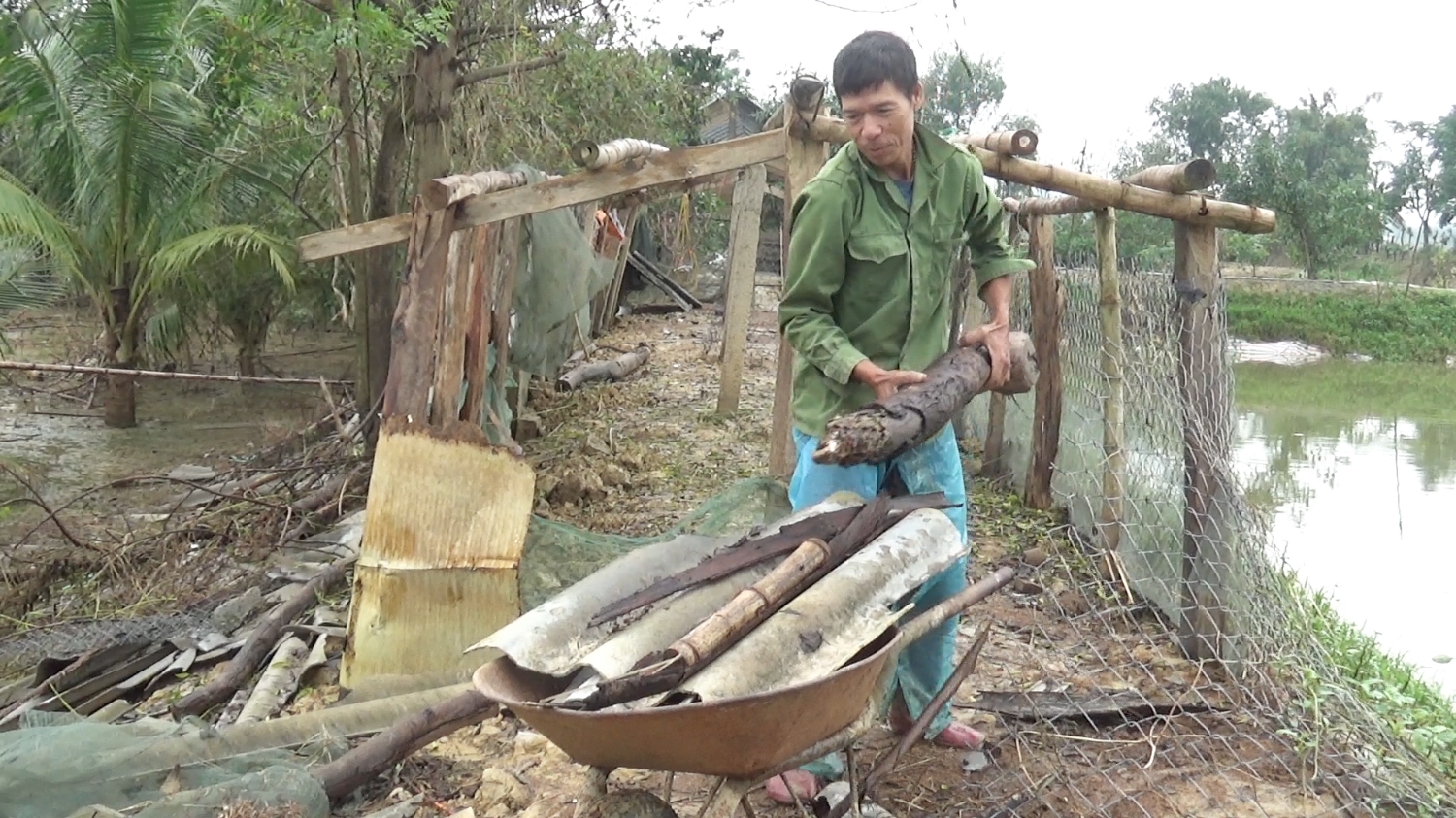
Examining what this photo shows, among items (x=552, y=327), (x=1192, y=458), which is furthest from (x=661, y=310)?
(x=1192, y=458)

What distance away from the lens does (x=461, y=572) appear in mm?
3596

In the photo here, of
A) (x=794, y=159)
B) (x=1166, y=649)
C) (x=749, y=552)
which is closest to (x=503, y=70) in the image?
(x=794, y=159)

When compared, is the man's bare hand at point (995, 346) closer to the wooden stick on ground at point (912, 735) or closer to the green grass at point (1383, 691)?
the wooden stick on ground at point (912, 735)

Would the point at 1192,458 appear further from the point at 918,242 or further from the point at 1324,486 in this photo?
the point at 1324,486

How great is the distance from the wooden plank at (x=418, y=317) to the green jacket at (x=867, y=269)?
165 cm

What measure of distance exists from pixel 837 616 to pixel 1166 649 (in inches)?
98.4

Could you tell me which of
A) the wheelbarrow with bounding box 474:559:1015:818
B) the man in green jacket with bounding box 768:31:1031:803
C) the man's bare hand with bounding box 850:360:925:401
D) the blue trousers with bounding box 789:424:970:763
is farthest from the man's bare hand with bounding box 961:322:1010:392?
the wheelbarrow with bounding box 474:559:1015:818

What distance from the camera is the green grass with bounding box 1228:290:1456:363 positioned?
20.2 m

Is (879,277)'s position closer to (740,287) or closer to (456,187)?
(456,187)

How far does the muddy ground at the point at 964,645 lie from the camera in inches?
114

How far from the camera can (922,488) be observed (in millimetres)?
2713

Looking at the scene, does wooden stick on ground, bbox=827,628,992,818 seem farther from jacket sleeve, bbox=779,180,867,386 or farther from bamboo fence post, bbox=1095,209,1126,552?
bamboo fence post, bbox=1095,209,1126,552

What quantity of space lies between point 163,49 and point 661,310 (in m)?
A: 9.10

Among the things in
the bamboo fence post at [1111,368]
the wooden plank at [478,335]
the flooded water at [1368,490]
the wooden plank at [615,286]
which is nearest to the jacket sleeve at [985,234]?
the bamboo fence post at [1111,368]
